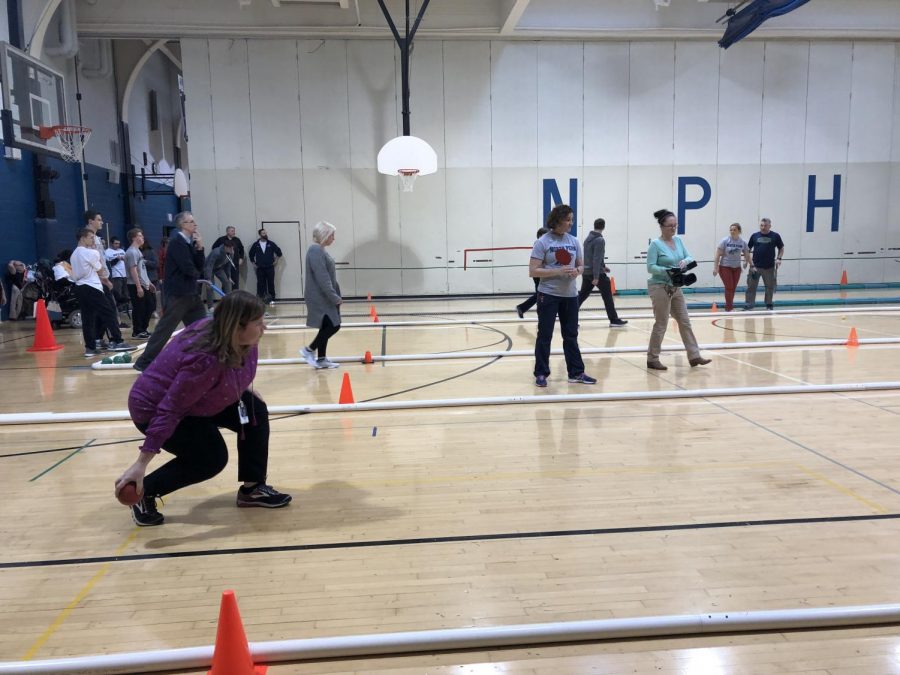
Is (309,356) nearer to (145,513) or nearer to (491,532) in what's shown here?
(145,513)

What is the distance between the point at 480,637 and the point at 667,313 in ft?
17.7

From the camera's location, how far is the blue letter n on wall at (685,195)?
17.7 m

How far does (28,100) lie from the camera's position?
486 inches

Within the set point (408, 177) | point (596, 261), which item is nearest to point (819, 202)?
point (596, 261)

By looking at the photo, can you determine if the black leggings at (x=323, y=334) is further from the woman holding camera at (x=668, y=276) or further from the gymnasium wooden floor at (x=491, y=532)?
the woman holding camera at (x=668, y=276)

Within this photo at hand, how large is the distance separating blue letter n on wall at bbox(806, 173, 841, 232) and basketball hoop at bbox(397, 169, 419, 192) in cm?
1104

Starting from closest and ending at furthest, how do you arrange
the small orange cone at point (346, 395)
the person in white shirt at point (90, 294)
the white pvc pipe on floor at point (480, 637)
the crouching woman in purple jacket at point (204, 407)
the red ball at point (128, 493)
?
the white pvc pipe on floor at point (480, 637), the red ball at point (128, 493), the crouching woman in purple jacket at point (204, 407), the small orange cone at point (346, 395), the person in white shirt at point (90, 294)

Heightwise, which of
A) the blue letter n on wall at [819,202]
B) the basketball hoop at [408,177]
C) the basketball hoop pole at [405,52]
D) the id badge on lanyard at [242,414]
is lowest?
the id badge on lanyard at [242,414]

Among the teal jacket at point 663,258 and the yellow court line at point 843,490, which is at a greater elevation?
the teal jacket at point 663,258

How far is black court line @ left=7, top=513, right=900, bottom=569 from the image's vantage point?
3.07 m

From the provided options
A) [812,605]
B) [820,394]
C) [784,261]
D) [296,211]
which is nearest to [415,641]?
[812,605]

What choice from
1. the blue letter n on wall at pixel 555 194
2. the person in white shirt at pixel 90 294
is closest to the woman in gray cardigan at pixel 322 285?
the person in white shirt at pixel 90 294

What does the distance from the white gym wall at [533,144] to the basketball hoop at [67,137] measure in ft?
9.72

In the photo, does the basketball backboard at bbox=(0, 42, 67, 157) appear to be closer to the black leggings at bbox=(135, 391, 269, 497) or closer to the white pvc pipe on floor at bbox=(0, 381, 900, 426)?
the white pvc pipe on floor at bbox=(0, 381, 900, 426)
